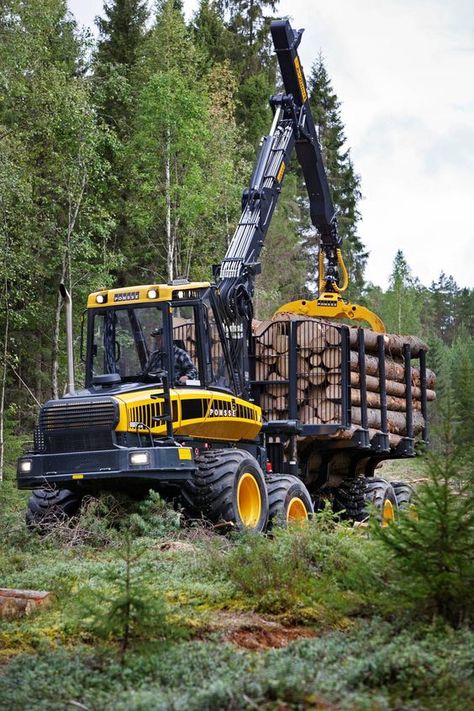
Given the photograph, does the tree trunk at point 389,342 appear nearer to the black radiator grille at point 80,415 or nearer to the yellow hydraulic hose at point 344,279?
the yellow hydraulic hose at point 344,279

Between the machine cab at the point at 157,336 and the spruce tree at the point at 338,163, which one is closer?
the machine cab at the point at 157,336

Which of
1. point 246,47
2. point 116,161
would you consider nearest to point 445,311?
point 246,47

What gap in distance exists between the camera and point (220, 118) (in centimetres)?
3775

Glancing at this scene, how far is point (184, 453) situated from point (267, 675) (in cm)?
641

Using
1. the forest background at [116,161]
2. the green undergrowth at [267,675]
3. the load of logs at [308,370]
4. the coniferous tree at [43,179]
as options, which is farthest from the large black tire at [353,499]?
the coniferous tree at [43,179]

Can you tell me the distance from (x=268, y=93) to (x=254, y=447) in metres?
33.2

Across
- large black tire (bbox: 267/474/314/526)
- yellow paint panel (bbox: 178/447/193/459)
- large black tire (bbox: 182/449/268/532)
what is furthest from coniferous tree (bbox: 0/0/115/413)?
yellow paint panel (bbox: 178/447/193/459)

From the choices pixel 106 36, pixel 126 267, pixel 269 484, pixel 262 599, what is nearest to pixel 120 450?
pixel 269 484

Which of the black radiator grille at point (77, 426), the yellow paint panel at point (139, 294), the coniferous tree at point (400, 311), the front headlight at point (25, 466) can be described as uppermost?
the coniferous tree at point (400, 311)

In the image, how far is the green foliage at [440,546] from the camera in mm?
6316

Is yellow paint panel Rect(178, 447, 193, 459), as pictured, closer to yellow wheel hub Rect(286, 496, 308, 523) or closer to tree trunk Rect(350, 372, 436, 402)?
yellow wheel hub Rect(286, 496, 308, 523)

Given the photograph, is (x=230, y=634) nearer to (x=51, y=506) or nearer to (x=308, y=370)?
Answer: (x=51, y=506)

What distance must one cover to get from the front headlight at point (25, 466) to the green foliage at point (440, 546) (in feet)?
20.6

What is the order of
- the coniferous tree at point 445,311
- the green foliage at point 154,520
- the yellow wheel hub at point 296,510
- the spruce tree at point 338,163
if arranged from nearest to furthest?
the green foliage at point 154,520, the yellow wheel hub at point 296,510, the spruce tree at point 338,163, the coniferous tree at point 445,311
